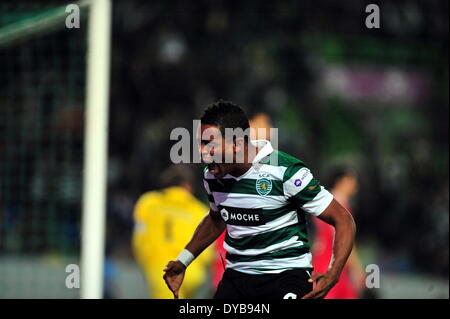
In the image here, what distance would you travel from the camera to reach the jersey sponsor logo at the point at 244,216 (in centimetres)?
412

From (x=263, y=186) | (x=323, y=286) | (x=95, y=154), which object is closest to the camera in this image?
(x=323, y=286)

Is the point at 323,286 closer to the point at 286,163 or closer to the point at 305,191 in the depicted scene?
the point at 305,191

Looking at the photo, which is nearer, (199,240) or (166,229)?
(199,240)

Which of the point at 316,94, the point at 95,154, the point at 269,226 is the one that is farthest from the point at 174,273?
the point at 316,94

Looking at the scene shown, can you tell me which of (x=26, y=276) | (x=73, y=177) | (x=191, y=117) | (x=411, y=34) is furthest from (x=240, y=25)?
(x=26, y=276)

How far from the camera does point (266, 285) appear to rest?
13.8 feet

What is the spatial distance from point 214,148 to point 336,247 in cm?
74

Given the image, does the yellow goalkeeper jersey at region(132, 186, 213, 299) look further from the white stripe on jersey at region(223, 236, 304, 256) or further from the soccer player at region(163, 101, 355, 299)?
the white stripe on jersey at region(223, 236, 304, 256)

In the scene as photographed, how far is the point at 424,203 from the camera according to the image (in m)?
14.5

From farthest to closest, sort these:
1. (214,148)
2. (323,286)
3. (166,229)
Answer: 1. (166,229)
2. (214,148)
3. (323,286)

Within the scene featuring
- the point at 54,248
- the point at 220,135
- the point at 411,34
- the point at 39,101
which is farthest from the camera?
the point at 411,34

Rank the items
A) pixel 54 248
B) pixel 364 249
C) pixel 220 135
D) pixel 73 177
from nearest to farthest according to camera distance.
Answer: pixel 220 135, pixel 73 177, pixel 54 248, pixel 364 249
